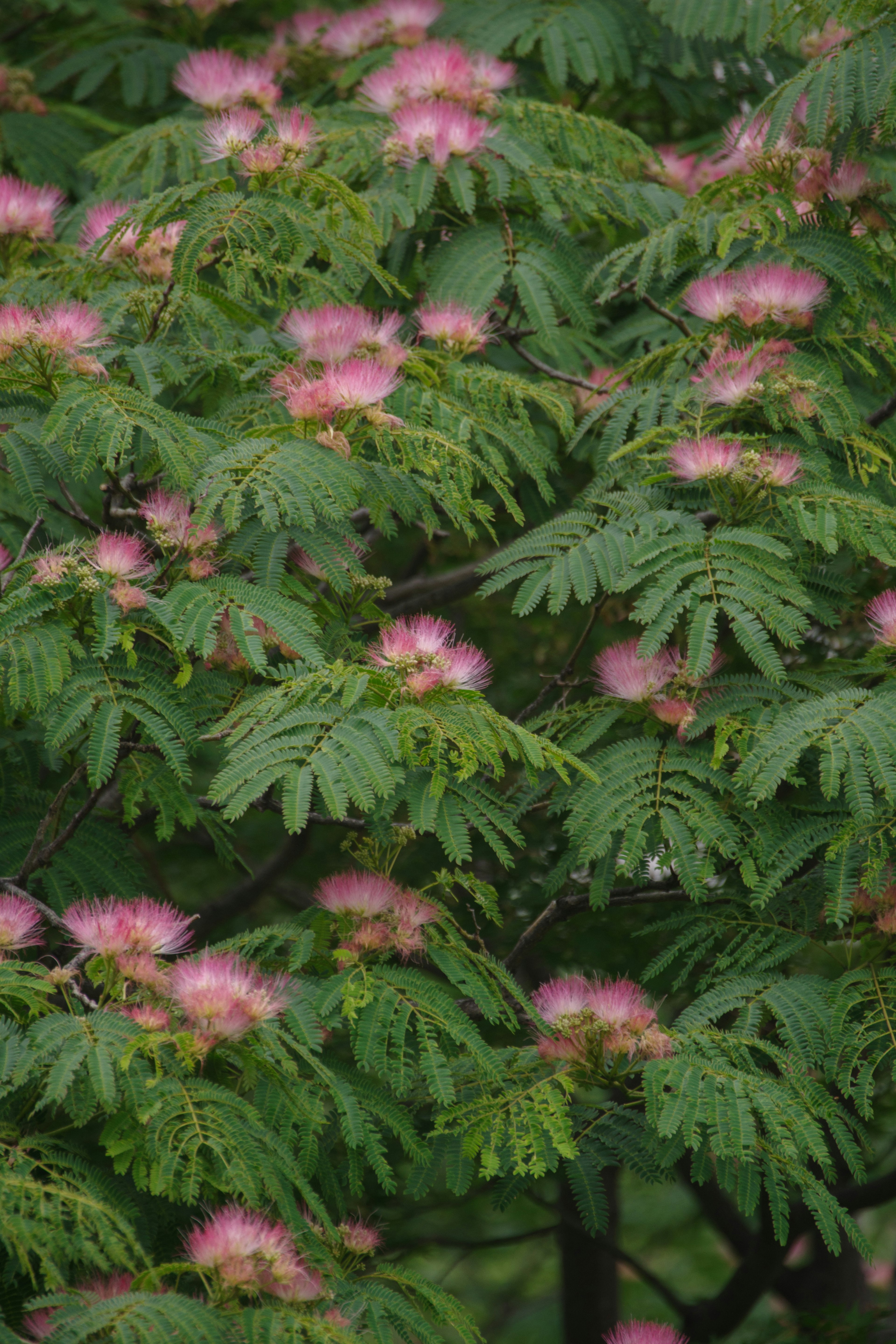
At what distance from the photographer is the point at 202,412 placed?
497 cm

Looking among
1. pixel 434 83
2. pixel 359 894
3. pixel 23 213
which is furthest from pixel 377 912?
pixel 434 83

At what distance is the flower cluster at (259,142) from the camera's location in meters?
4.40

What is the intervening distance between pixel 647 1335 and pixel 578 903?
1.33 m

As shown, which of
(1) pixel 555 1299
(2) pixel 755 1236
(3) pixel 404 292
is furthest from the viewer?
(1) pixel 555 1299

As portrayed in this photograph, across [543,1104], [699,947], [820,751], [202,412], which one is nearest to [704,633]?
[820,751]

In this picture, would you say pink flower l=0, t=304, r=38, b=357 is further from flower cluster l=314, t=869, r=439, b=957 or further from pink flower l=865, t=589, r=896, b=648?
pink flower l=865, t=589, r=896, b=648

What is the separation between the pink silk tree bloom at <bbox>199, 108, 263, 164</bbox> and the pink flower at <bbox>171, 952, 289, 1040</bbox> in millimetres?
2571

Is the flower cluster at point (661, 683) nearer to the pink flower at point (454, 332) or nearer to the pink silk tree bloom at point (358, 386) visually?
the pink silk tree bloom at point (358, 386)

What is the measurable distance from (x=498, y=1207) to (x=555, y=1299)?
6136 mm

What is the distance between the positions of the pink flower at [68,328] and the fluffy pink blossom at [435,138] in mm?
1546

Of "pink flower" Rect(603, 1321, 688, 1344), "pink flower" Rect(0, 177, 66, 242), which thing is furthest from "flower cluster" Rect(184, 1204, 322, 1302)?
"pink flower" Rect(0, 177, 66, 242)

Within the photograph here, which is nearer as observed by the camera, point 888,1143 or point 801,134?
point 801,134

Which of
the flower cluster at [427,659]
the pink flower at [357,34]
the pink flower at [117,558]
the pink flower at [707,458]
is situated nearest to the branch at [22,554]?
the pink flower at [117,558]

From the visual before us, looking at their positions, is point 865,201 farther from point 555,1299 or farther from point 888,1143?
point 555,1299
